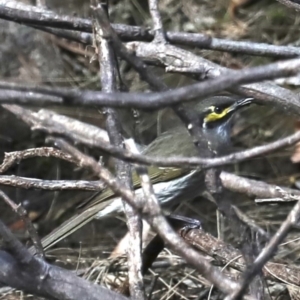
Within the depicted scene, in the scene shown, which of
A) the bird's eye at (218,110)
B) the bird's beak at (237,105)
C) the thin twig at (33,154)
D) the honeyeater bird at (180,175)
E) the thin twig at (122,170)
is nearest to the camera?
the thin twig at (122,170)

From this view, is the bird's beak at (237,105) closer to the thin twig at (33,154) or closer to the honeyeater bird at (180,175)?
the honeyeater bird at (180,175)

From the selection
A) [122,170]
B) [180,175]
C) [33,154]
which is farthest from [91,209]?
[122,170]

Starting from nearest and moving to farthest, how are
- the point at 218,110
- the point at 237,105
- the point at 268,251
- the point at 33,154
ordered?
the point at 268,251, the point at 33,154, the point at 237,105, the point at 218,110

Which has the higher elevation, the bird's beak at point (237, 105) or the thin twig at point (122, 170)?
the thin twig at point (122, 170)

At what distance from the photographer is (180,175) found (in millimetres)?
4469

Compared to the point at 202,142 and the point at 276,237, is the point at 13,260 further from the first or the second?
the point at 276,237

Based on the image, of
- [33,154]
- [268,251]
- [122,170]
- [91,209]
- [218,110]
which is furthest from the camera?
[218,110]

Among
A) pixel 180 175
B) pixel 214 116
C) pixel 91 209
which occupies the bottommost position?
pixel 91 209

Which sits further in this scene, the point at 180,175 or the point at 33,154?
the point at 180,175

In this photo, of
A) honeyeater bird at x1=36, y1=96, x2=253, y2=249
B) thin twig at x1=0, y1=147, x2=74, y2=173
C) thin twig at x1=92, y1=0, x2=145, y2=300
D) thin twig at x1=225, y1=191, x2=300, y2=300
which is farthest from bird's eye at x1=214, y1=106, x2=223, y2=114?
thin twig at x1=225, y1=191, x2=300, y2=300

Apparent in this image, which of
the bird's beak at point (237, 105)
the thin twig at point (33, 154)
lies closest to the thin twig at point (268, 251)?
the thin twig at point (33, 154)

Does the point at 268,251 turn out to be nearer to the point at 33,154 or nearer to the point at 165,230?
the point at 165,230

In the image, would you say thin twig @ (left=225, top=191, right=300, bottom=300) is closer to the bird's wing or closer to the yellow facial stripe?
the bird's wing

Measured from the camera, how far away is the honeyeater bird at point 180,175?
436 centimetres
